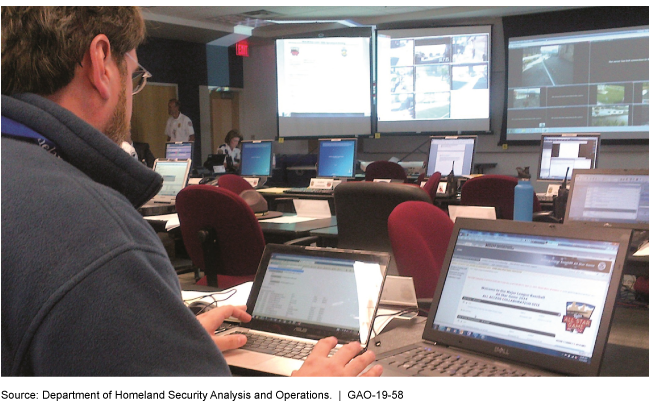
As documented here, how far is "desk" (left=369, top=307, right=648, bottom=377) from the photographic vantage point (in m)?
1.09

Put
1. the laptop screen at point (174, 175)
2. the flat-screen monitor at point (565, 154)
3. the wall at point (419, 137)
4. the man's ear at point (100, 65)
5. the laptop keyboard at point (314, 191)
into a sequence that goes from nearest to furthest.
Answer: the man's ear at point (100, 65) → the flat-screen monitor at point (565, 154) → the laptop screen at point (174, 175) → the laptop keyboard at point (314, 191) → the wall at point (419, 137)

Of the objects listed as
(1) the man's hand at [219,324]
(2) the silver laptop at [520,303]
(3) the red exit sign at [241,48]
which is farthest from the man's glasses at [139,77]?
(3) the red exit sign at [241,48]

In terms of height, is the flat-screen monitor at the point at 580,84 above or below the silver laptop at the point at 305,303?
above

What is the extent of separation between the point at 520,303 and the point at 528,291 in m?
0.03

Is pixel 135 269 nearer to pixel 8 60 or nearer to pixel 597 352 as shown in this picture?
pixel 8 60

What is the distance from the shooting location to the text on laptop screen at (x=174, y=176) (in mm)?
4996

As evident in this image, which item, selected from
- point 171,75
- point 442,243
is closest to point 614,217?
point 442,243

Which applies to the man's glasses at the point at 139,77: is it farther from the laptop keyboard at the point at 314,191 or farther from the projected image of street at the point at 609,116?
Result: the projected image of street at the point at 609,116

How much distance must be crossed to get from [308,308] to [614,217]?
170cm

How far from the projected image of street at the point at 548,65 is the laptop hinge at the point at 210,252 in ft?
20.8

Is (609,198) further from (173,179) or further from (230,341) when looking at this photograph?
(173,179)

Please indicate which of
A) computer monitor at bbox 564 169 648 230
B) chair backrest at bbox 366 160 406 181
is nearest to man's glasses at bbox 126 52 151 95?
computer monitor at bbox 564 169 648 230

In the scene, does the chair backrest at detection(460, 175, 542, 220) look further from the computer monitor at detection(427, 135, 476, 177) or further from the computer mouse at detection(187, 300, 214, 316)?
the computer mouse at detection(187, 300, 214, 316)

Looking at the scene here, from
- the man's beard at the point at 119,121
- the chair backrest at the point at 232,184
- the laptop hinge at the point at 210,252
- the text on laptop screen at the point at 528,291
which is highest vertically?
the man's beard at the point at 119,121
